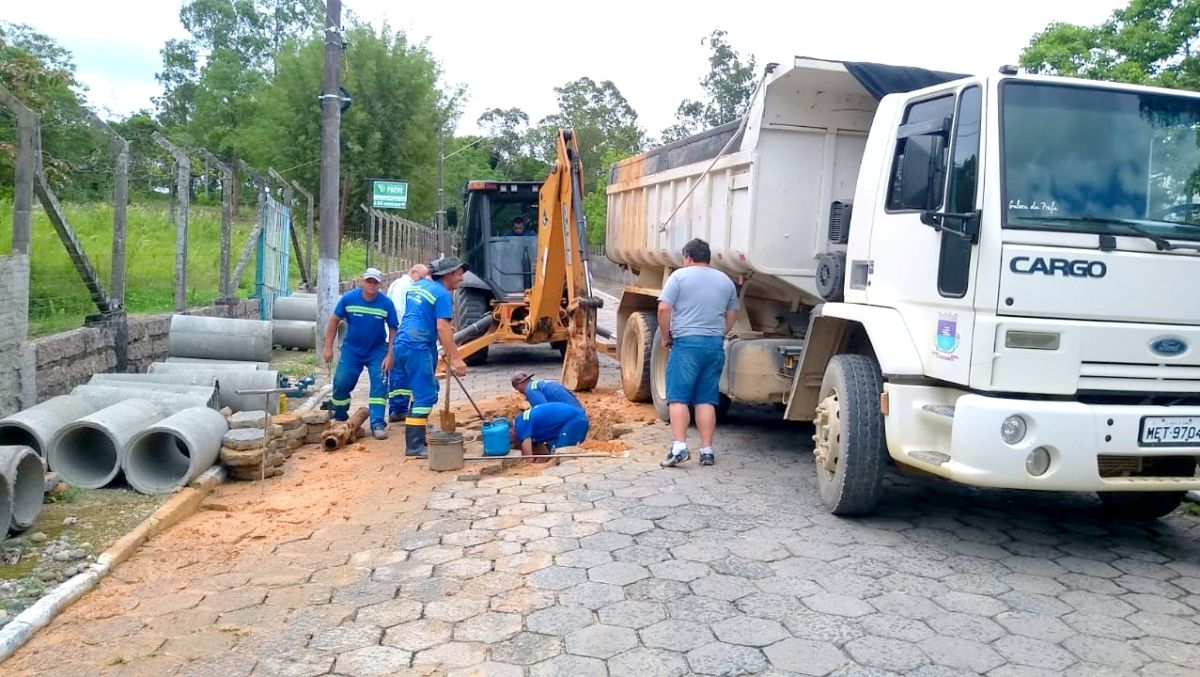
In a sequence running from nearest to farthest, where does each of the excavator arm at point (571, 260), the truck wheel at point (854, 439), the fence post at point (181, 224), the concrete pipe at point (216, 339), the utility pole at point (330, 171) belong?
1. the truck wheel at point (854, 439)
2. the concrete pipe at point (216, 339)
3. the excavator arm at point (571, 260)
4. the fence post at point (181, 224)
5. the utility pole at point (330, 171)

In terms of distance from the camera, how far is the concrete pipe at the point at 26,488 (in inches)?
188

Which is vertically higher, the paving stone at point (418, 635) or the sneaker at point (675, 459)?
the sneaker at point (675, 459)

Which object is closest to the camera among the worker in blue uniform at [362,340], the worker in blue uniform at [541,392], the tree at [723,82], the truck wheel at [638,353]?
the worker in blue uniform at [541,392]

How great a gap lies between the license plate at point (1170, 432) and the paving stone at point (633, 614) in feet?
7.93

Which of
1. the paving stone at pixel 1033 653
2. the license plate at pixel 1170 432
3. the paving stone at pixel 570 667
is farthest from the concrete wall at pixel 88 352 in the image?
the license plate at pixel 1170 432

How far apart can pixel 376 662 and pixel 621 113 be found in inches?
2103

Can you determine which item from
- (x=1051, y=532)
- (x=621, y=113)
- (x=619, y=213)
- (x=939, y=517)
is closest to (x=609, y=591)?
(x=939, y=517)

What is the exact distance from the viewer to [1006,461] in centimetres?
435

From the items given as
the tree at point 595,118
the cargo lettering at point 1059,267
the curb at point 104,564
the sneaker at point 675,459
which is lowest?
the curb at point 104,564

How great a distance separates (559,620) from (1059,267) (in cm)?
279

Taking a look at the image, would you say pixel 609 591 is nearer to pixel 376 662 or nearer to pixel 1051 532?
pixel 376 662

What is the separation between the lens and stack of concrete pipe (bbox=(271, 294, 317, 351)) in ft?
41.4

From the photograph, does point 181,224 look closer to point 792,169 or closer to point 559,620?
point 792,169

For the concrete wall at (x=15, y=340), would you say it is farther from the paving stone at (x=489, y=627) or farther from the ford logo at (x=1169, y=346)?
the ford logo at (x=1169, y=346)
